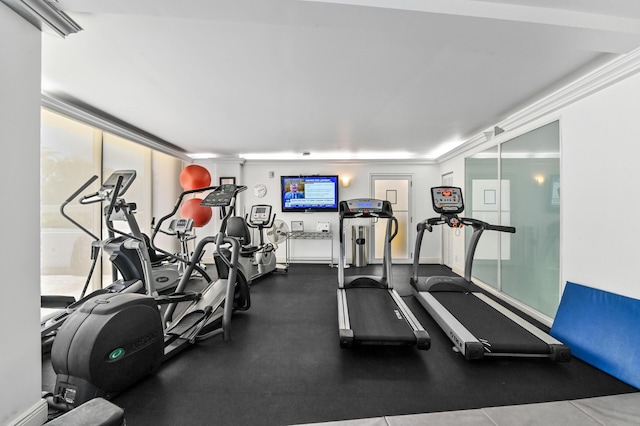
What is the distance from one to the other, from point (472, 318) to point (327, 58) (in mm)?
2885

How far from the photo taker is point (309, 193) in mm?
6047

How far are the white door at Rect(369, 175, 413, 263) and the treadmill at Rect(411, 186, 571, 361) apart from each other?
245 cm

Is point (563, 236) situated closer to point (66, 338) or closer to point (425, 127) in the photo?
point (425, 127)

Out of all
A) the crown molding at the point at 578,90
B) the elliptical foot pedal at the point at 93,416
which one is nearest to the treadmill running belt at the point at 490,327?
the crown molding at the point at 578,90

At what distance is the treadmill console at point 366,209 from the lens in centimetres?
333

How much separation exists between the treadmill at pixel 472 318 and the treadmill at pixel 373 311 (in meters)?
0.33

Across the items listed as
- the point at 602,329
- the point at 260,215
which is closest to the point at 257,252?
the point at 260,215

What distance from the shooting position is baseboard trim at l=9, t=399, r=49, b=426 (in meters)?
1.36

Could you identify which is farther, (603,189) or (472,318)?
(472,318)

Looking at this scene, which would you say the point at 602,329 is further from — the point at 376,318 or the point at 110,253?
the point at 110,253

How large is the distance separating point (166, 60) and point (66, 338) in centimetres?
216

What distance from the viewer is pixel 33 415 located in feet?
4.66

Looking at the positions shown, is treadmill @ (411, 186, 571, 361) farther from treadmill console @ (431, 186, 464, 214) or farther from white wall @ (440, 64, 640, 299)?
white wall @ (440, 64, 640, 299)

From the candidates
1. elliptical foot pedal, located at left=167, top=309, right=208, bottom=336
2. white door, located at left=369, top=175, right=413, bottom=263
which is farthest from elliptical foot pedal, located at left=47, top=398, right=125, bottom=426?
white door, located at left=369, top=175, right=413, bottom=263
